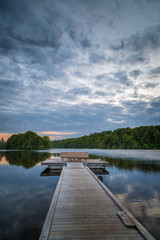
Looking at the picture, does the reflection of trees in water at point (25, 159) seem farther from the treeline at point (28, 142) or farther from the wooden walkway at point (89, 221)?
the treeline at point (28, 142)

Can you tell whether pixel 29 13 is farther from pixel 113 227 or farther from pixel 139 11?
pixel 113 227

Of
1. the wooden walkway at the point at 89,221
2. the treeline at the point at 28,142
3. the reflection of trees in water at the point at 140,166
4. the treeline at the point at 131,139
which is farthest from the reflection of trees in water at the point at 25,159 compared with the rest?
the treeline at the point at 131,139

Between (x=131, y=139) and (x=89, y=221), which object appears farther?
(x=131, y=139)

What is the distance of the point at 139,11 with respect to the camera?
18.8 meters

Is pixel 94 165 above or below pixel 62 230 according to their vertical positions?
below

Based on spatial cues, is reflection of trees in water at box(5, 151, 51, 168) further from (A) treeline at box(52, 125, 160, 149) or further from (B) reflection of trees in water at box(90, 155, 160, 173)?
(A) treeline at box(52, 125, 160, 149)

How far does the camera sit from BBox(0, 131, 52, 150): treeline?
7900 cm

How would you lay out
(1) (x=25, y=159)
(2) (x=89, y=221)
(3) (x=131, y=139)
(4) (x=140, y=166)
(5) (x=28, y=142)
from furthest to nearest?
(3) (x=131, y=139) → (5) (x=28, y=142) → (1) (x=25, y=159) → (4) (x=140, y=166) → (2) (x=89, y=221)

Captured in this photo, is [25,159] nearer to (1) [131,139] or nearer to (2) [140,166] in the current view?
(2) [140,166]

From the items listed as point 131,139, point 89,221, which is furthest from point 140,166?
point 131,139

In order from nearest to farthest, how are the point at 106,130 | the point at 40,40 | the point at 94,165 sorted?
the point at 94,165
the point at 40,40
the point at 106,130

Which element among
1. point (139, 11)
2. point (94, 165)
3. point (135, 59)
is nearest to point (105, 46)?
point (135, 59)

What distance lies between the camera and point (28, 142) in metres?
78.8

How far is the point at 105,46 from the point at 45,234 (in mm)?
29407
